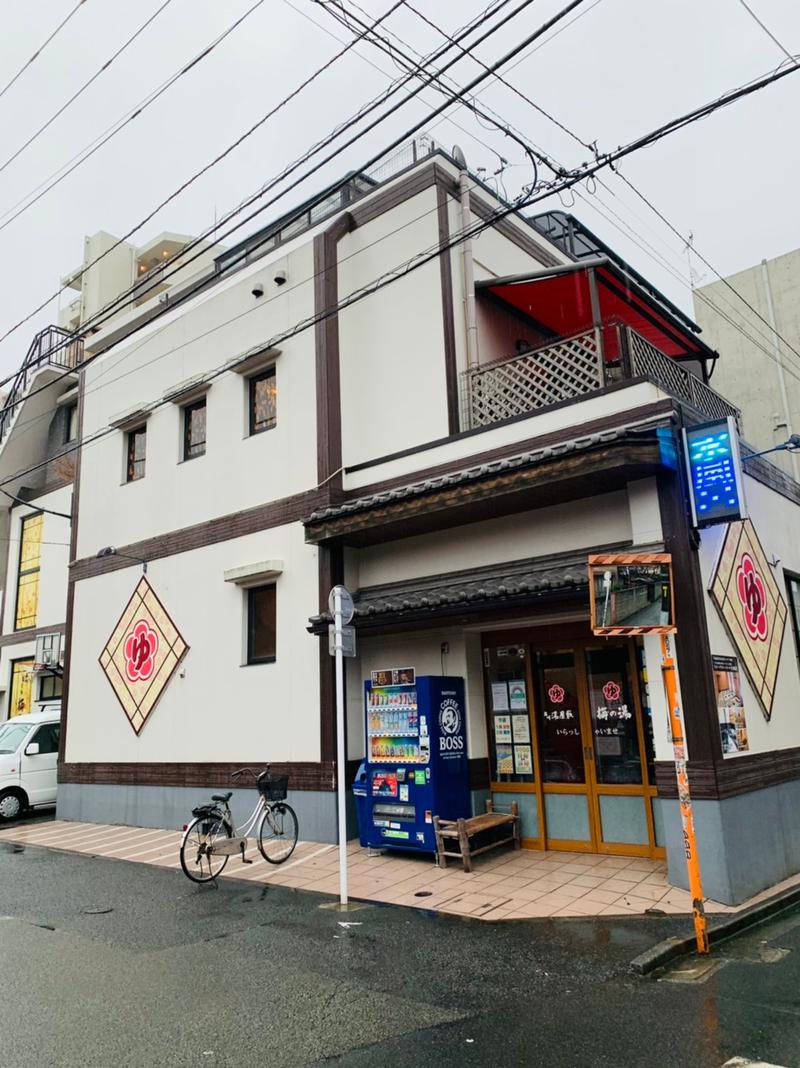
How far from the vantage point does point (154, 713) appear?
13.0m

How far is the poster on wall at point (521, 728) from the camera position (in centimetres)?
962

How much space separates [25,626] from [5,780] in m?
6.91

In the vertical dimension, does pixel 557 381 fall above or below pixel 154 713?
above

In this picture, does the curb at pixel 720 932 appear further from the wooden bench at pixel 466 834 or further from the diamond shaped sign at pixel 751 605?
the wooden bench at pixel 466 834

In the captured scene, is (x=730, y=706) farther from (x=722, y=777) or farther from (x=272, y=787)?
(x=272, y=787)

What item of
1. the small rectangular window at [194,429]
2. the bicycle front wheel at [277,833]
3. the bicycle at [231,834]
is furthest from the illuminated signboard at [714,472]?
the small rectangular window at [194,429]

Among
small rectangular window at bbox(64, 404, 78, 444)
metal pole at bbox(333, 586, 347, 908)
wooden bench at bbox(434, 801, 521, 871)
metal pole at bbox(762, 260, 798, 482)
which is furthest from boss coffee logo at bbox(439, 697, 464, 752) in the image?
small rectangular window at bbox(64, 404, 78, 444)

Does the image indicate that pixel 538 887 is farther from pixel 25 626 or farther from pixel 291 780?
pixel 25 626

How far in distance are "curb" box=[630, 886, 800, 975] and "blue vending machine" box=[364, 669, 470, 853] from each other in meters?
3.39

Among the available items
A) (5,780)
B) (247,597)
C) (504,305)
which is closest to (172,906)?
(247,597)

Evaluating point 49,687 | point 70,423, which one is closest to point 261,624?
point 49,687

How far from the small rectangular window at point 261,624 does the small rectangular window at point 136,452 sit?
431 cm

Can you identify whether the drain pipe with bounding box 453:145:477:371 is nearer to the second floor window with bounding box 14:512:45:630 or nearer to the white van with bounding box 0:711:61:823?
the white van with bounding box 0:711:61:823

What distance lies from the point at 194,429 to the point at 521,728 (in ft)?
26.1
